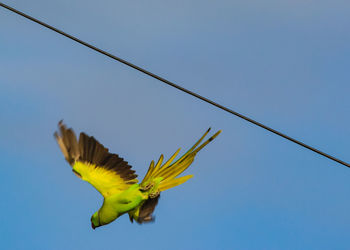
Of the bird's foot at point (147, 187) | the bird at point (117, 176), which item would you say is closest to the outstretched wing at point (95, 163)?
the bird at point (117, 176)

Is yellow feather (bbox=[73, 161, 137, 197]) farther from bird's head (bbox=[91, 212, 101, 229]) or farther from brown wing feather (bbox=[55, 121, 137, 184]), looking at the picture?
bird's head (bbox=[91, 212, 101, 229])

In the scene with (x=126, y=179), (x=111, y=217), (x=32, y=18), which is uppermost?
(x=32, y=18)

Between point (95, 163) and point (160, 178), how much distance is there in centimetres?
74

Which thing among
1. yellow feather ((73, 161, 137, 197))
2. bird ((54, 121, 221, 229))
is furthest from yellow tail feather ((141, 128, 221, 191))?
yellow feather ((73, 161, 137, 197))

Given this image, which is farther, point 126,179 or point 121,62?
point 126,179

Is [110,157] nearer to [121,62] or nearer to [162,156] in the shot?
[162,156]

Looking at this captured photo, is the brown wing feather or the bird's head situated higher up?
the brown wing feather

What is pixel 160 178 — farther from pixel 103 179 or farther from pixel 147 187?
pixel 103 179

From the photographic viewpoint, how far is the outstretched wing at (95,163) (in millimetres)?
6156

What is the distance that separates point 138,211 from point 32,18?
87.5 inches

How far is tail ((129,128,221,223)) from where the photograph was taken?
20.1ft

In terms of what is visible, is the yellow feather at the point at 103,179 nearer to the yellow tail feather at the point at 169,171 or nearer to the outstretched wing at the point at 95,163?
the outstretched wing at the point at 95,163

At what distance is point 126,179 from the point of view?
6434 mm

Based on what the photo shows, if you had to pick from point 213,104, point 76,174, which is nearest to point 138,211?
point 76,174
